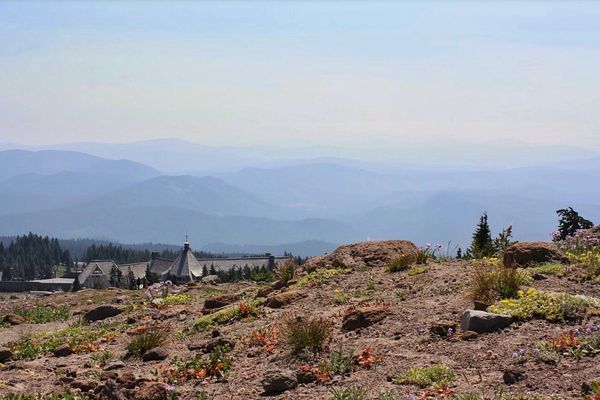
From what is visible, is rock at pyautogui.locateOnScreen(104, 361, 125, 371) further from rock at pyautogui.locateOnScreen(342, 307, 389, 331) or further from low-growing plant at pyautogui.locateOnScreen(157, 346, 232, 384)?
rock at pyautogui.locateOnScreen(342, 307, 389, 331)

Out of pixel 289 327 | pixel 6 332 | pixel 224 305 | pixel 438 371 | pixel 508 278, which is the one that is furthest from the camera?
pixel 6 332

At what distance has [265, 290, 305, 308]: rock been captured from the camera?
1541cm

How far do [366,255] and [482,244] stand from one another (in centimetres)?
380

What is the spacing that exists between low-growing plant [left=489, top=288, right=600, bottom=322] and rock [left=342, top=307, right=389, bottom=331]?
2.04 metres

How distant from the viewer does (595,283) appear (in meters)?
12.6

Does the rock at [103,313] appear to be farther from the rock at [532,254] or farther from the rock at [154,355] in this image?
the rock at [532,254]

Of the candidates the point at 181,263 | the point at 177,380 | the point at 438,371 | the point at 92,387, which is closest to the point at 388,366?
the point at 438,371

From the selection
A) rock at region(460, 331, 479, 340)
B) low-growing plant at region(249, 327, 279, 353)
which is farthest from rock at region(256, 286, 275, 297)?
rock at region(460, 331, 479, 340)

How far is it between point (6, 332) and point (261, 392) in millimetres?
13744

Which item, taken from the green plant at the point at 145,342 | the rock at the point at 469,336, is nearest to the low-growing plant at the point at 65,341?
the green plant at the point at 145,342

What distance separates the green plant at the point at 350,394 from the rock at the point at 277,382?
921 mm

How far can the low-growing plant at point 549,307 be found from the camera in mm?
10492

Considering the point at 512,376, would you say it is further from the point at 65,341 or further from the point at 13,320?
the point at 13,320

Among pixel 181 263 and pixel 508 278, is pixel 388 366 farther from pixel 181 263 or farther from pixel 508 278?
pixel 181 263
